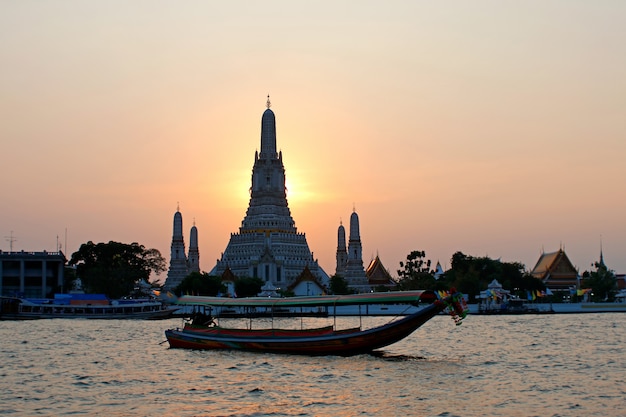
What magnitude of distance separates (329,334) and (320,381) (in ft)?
30.7

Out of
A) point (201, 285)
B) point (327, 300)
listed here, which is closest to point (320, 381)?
point (327, 300)

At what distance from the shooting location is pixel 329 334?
4794cm

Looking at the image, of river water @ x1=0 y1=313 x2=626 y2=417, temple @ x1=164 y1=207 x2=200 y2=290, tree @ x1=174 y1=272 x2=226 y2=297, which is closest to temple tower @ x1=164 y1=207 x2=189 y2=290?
temple @ x1=164 y1=207 x2=200 y2=290

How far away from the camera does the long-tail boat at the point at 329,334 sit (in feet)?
147

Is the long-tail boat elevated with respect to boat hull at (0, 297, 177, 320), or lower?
lower

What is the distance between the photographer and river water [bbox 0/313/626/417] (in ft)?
106

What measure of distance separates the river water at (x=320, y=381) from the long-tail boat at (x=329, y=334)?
773 millimetres

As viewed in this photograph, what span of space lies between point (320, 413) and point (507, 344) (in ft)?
97.3

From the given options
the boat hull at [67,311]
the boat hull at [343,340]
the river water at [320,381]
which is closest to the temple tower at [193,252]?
the boat hull at [67,311]

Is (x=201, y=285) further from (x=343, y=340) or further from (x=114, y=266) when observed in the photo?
(x=343, y=340)

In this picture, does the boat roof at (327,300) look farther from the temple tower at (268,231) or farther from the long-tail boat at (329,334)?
the temple tower at (268,231)

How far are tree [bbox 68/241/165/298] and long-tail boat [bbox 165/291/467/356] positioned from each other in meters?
73.5

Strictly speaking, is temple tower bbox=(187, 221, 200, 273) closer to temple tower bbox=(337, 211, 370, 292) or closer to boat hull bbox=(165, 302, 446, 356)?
Answer: temple tower bbox=(337, 211, 370, 292)

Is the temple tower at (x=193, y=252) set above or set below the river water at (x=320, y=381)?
above
